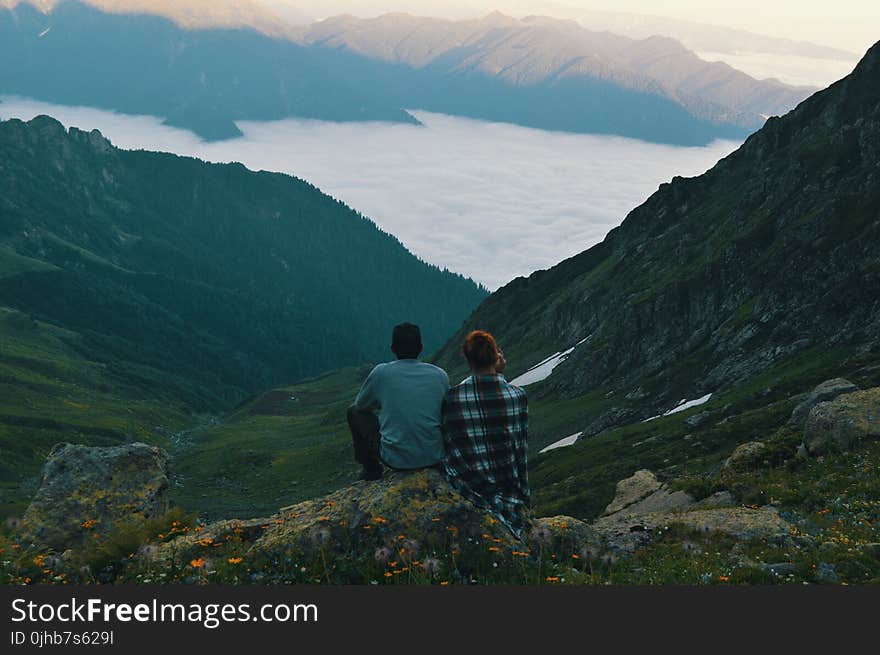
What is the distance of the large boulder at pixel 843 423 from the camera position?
81.5ft

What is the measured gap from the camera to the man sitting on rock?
1529 centimetres

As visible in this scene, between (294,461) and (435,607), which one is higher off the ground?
(435,607)

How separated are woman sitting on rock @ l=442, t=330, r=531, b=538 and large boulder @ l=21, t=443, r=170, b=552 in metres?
9.03

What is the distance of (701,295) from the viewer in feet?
298

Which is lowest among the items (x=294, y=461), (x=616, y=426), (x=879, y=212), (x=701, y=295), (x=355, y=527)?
(x=294, y=461)

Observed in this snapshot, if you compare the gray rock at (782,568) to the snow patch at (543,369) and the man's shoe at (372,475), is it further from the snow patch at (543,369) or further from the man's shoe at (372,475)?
the snow patch at (543,369)

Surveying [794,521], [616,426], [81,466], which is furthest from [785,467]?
[616,426]

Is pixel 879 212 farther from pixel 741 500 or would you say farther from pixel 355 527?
pixel 355 527

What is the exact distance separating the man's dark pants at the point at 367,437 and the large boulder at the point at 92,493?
22.5ft

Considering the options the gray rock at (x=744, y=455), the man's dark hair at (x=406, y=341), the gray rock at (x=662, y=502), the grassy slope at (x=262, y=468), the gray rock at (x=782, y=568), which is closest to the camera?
the gray rock at (x=782, y=568)

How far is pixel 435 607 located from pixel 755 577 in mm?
5706

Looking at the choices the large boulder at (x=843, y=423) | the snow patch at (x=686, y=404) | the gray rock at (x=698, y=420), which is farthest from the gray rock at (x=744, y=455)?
the snow patch at (x=686, y=404)

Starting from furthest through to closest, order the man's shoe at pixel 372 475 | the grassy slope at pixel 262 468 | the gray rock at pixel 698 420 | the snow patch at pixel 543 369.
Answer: the snow patch at pixel 543 369 → the grassy slope at pixel 262 468 → the gray rock at pixel 698 420 → the man's shoe at pixel 372 475

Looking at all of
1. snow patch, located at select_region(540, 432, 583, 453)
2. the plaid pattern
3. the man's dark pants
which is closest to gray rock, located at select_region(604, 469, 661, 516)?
the plaid pattern
